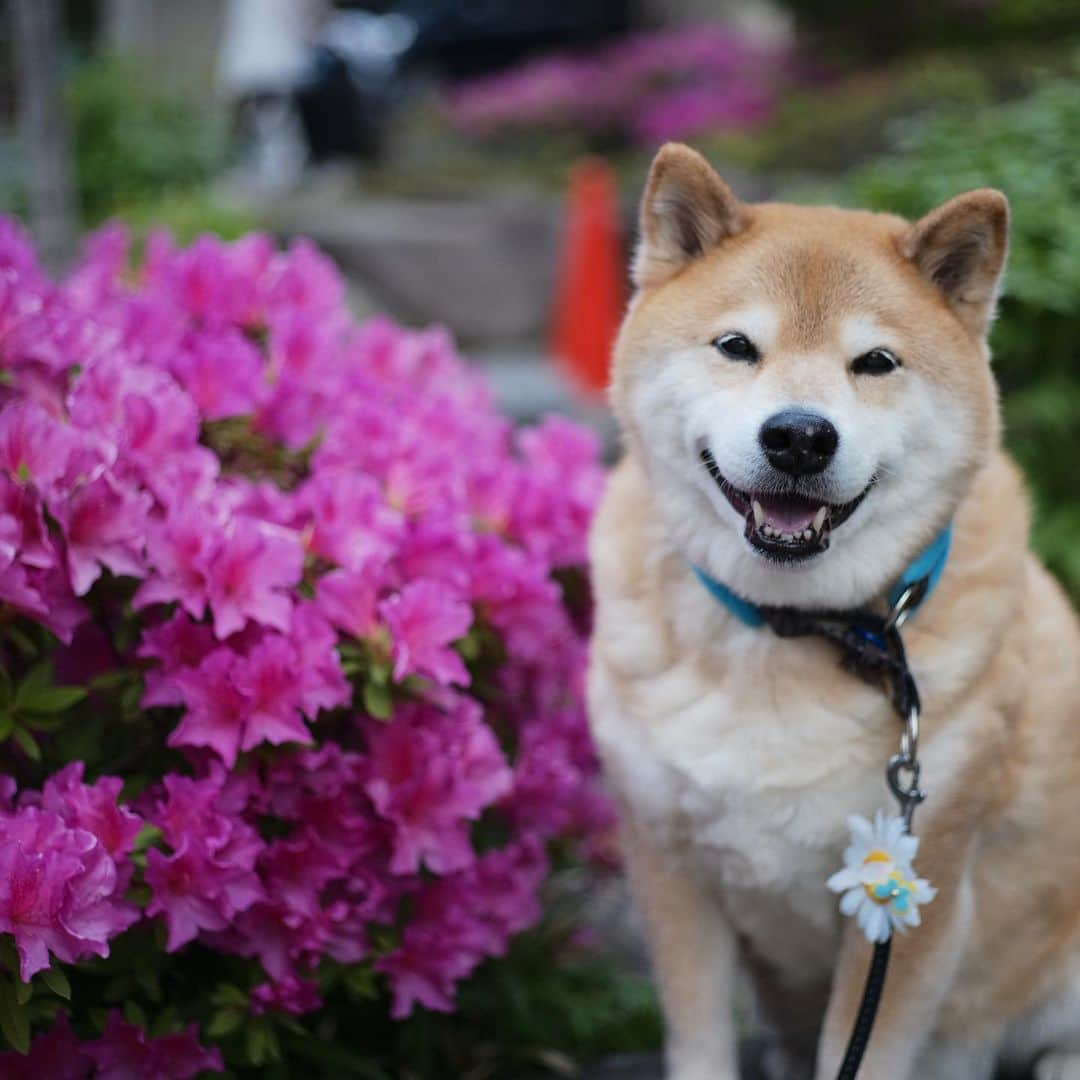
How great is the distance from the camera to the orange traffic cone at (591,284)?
→ 7.82 meters

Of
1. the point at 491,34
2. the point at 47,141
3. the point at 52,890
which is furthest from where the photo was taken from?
the point at 491,34

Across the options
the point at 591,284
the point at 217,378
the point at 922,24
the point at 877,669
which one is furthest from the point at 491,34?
the point at 877,669

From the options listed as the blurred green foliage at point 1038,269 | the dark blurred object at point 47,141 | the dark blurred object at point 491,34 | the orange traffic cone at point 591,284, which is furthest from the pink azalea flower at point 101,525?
the dark blurred object at point 491,34

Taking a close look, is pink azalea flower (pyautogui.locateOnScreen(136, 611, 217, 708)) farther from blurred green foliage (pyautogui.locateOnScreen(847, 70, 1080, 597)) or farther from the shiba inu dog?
blurred green foliage (pyautogui.locateOnScreen(847, 70, 1080, 597))

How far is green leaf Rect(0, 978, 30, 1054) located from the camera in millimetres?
1895

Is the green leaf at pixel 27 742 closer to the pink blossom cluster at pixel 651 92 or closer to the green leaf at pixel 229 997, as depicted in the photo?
the green leaf at pixel 229 997

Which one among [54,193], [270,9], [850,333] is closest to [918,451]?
[850,333]

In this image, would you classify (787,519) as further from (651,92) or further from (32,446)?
(651,92)

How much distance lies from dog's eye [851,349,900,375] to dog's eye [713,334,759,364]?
146 mm

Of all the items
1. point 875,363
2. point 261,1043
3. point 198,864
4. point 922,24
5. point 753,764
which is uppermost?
point 922,24

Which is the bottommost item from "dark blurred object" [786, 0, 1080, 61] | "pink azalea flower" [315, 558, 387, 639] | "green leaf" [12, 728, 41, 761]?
"green leaf" [12, 728, 41, 761]

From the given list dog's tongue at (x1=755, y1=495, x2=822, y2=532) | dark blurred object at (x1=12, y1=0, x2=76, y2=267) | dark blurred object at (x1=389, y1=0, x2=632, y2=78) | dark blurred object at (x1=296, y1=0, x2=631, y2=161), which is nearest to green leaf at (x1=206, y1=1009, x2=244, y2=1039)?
dog's tongue at (x1=755, y1=495, x2=822, y2=532)

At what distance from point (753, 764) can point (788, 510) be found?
1.25 feet

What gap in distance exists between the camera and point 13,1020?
1.91 m
